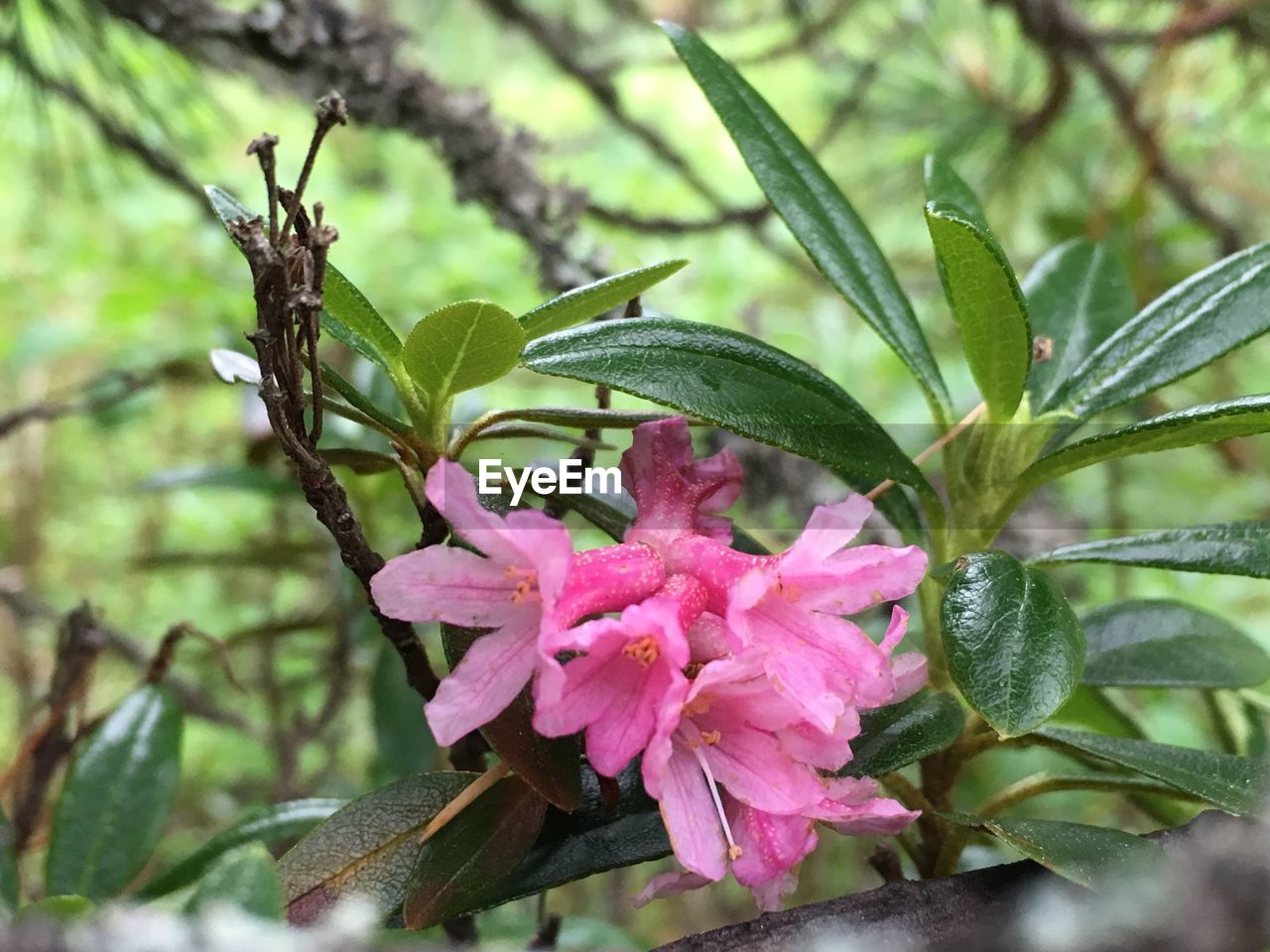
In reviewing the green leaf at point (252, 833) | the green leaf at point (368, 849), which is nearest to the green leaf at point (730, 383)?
the green leaf at point (368, 849)

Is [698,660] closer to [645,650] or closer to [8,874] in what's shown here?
[645,650]

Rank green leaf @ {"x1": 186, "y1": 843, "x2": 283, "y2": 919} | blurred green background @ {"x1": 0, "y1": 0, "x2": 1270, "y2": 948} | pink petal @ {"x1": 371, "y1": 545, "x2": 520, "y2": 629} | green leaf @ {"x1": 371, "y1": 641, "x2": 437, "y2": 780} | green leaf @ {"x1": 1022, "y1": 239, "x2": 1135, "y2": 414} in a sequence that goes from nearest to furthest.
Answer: green leaf @ {"x1": 186, "y1": 843, "x2": 283, "y2": 919}
pink petal @ {"x1": 371, "y1": 545, "x2": 520, "y2": 629}
green leaf @ {"x1": 1022, "y1": 239, "x2": 1135, "y2": 414}
green leaf @ {"x1": 371, "y1": 641, "x2": 437, "y2": 780}
blurred green background @ {"x1": 0, "y1": 0, "x2": 1270, "y2": 948}

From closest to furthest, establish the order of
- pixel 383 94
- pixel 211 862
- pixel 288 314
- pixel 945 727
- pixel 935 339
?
pixel 288 314, pixel 945 727, pixel 211 862, pixel 383 94, pixel 935 339

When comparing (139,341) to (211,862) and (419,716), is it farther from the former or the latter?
(211,862)

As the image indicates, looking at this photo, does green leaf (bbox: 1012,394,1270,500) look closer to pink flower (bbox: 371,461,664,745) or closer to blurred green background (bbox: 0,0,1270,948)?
pink flower (bbox: 371,461,664,745)

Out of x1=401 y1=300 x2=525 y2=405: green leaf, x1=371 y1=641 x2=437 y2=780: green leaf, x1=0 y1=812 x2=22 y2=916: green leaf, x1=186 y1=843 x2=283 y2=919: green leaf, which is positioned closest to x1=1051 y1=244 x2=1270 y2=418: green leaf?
x1=401 y1=300 x2=525 y2=405: green leaf

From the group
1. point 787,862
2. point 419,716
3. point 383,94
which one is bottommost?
point 787,862

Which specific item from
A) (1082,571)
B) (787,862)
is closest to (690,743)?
(787,862)
